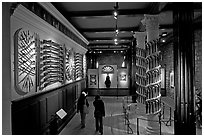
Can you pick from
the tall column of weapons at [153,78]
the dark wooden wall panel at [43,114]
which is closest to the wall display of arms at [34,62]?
the dark wooden wall panel at [43,114]

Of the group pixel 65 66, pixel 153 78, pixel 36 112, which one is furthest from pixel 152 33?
pixel 36 112

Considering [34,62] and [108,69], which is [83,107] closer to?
[34,62]

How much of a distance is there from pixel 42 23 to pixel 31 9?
65 cm

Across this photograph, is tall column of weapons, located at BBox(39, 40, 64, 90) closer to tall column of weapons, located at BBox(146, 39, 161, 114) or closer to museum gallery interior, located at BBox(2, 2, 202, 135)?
museum gallery interior, located at BBox(2, 2, 202, 135)

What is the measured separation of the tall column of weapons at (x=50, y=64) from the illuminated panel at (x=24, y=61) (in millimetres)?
527

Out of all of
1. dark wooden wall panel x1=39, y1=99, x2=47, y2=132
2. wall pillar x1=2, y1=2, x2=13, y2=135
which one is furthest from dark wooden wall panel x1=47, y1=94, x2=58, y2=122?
wall pillar x1=2, y1=2, x2=13, y2=135

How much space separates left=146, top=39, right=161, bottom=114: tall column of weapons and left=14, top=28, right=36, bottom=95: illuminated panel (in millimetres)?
3197

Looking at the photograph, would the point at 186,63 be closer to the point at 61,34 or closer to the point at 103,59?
the point at 61,34

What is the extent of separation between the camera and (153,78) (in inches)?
224

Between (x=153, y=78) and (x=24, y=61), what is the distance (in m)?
3.60

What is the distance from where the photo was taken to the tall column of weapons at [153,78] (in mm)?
5613

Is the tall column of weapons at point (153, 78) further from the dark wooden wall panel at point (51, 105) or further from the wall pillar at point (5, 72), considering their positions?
the wall pillar at point (5, 72)

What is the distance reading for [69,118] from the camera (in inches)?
311

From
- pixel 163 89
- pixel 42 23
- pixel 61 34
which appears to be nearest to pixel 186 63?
pixel 42 23
